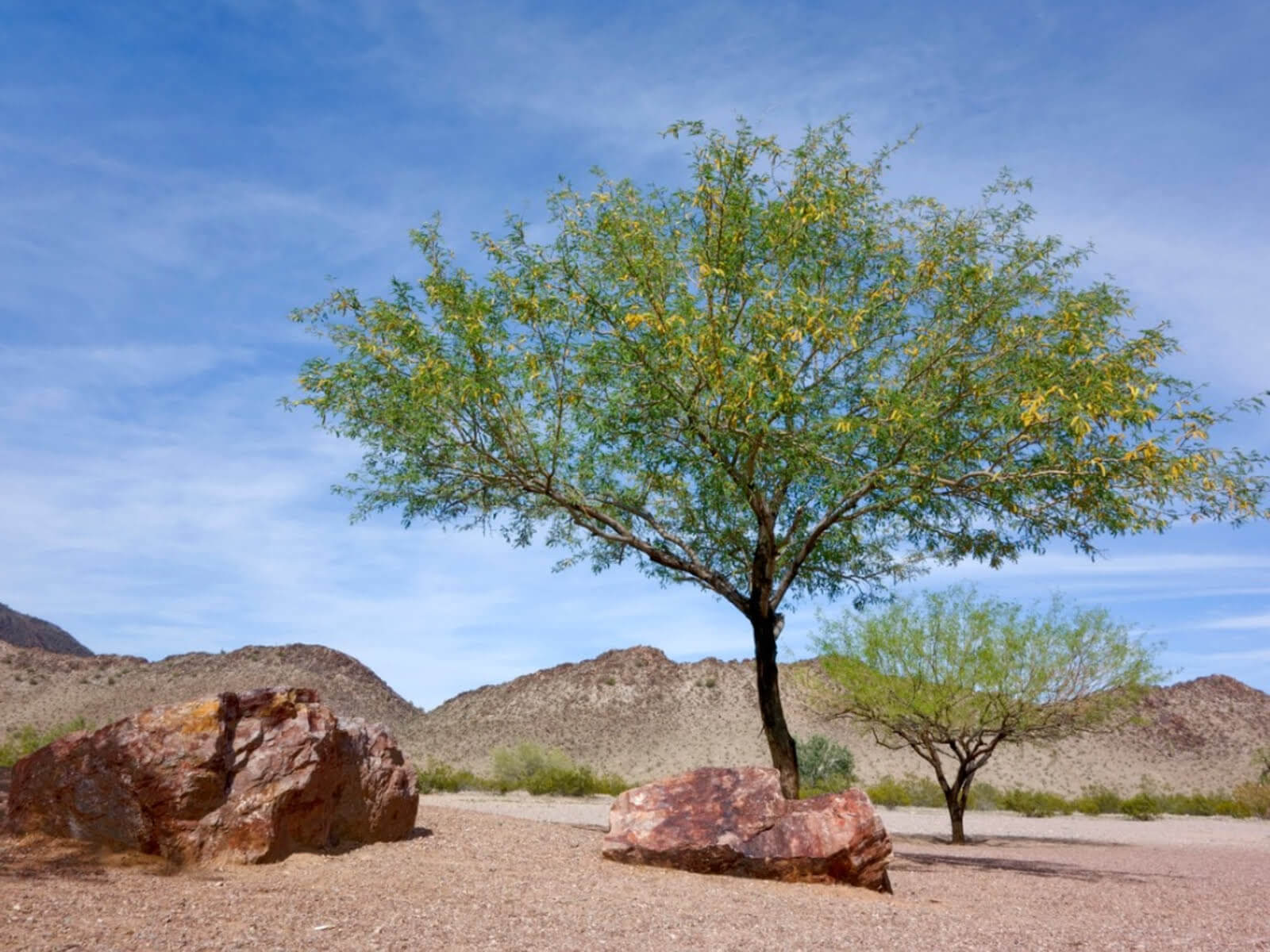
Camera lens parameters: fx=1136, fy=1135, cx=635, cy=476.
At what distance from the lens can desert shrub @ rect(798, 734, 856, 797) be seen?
3894cm

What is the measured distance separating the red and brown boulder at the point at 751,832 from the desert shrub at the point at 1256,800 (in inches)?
1183

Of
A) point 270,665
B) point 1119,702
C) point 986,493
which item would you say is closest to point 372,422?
point 986,493

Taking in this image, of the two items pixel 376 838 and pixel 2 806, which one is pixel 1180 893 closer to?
pixel 376 838

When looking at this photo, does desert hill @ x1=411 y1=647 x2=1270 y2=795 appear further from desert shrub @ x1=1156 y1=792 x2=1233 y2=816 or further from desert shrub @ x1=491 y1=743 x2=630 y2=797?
desert shrub @ x1=1156 y1=792 x2=1233 y2=816

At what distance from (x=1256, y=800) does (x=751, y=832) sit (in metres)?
31.7

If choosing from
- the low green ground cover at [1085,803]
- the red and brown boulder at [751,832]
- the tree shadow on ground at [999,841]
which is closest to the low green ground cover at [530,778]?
the low green ground cover at [1085,803]

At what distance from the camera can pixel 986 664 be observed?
23.9 m

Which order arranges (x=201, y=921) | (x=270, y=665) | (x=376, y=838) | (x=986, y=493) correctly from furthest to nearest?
(x=270, y=665)
(x=986, y=493)
(x=376, y=838)
(x=201, y=921)

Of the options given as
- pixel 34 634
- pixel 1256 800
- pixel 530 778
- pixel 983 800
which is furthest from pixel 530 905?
pixel 34 634

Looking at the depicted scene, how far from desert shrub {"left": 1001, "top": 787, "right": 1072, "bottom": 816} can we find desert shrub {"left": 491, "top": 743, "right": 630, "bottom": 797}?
487 inches

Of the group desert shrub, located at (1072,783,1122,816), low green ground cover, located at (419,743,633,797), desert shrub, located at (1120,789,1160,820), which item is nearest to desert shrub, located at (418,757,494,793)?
low green ground cover, located at (419,743,633,797)

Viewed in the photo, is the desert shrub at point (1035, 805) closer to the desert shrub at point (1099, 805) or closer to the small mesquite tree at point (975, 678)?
the desert shrub at point (1099, 805)

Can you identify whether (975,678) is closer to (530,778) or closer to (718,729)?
(530,778)

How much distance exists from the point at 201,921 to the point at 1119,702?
21.7 meters
